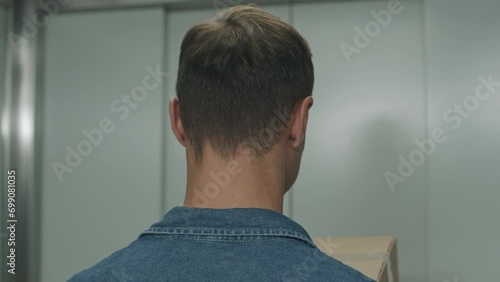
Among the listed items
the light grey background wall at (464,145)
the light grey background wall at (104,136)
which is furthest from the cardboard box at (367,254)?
the light grey background wall at (104,136)

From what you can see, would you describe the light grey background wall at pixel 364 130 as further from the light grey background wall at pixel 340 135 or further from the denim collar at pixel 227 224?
the denim collar at pixel 227 224

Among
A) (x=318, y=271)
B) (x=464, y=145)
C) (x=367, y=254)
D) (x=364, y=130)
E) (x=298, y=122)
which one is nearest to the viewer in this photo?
(x=318, y=271)

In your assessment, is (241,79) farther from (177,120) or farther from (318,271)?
(318,271)

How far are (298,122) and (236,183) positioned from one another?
10cm

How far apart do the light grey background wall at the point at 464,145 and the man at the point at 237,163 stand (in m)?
1.85

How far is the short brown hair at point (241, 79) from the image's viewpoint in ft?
2.13

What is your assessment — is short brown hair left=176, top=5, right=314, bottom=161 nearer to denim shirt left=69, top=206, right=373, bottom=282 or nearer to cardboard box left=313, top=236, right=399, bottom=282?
denim shirt left=69, top=206, right=373, bottom=282

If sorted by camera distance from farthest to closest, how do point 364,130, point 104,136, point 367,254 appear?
1. point 104,136
2. point 364,130
3. point 367,254

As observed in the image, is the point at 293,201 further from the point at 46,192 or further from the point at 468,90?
the point at 46,192

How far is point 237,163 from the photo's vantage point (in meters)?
0.64

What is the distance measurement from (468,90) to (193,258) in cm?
207

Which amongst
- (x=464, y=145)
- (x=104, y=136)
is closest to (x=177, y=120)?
(x=464, y=145)

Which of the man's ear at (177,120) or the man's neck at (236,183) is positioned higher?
the man's ear at (177,120)

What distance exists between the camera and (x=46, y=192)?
2.82 m
